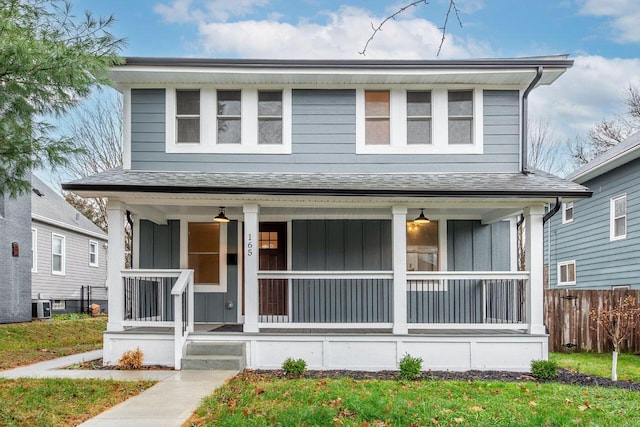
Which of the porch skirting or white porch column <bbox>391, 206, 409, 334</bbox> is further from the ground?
white porch column <bbox>391, 206, 409, 334</bbox>

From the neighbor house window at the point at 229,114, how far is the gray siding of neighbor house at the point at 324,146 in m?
0.35

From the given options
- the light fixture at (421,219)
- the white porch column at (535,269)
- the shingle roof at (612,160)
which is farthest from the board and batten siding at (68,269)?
the shingle roof at (612,160)

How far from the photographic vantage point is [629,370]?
339 inches

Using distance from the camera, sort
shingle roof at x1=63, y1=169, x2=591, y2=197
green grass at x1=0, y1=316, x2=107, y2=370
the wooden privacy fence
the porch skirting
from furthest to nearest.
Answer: the wooden privacy fence < green grass at x1=0, y1=316, x2=107, y2=370 < the porch skirting < shingle roof at x1=63, y1=169, x2=591, y2=197

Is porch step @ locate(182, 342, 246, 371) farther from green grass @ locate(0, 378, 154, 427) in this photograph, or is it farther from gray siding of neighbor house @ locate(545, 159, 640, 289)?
gray siding of neighbor house @ locate(545, 159, 640, 289)

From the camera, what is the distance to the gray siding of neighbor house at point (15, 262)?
14742 millimetres

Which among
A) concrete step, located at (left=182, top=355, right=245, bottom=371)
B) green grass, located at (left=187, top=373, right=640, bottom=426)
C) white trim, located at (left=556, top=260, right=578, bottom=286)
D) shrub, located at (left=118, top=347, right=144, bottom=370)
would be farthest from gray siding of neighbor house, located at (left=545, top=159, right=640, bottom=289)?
shrub, located at (left=118, top=347, right=144, bottom=370)

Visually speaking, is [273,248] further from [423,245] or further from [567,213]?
[567,213]

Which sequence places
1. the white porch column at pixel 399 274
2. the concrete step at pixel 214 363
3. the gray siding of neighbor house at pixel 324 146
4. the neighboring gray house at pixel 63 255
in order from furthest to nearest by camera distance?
1. the neighboring gray house at pixel 63 255
2. the gray siding of neighbor house at pixel 324 146
3. the white porch column at pixel 399 274
4. the concrete step at pixel 214 363

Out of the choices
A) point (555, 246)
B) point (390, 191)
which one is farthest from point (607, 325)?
point (555, 246)

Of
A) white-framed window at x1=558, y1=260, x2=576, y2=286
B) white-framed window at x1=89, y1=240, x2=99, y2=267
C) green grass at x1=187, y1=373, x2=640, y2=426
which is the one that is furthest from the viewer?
white-framed window at x1=89, y1=240, x2=99, y2=267

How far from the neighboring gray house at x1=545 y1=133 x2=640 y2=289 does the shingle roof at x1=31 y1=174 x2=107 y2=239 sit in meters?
16.7

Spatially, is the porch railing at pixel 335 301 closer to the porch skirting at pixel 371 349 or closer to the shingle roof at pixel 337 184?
the porch skirting at pixel 371 349

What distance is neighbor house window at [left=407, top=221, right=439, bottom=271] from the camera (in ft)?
34.2
